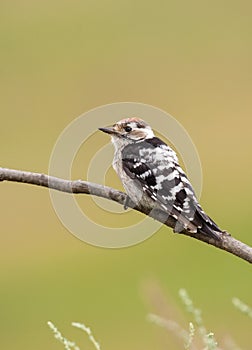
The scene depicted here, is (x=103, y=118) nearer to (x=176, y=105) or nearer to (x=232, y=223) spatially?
(x=232, y=223)

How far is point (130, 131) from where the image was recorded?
18.0 feet

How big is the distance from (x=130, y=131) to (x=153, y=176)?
17.0 inches

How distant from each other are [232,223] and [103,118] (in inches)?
262

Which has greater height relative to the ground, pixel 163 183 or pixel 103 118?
pixel 103 118

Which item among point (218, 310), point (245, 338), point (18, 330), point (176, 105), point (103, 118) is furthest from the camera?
point (176, 105)

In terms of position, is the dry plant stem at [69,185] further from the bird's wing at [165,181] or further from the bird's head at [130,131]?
the bird's head at [130,131]

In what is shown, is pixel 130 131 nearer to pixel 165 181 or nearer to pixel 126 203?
pixel 165 181

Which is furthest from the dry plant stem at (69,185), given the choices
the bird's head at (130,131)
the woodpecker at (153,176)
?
the bird's head at (130,131)

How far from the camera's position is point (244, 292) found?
994 centimetres

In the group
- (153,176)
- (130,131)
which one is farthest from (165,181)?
(130,131)

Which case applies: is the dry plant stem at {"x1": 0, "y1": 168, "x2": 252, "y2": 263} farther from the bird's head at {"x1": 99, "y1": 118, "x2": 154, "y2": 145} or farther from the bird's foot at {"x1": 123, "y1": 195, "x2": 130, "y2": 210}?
the bird's head at {"x1": 99, "y1": 118, "x2": 154, "y2": 145}

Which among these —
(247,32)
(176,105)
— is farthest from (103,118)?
(247,32)

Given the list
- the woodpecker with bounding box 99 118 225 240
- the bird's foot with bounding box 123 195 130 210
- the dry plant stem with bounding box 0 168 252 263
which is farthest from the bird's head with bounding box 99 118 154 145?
the dry plant stem with bounding box 0 168 252 263

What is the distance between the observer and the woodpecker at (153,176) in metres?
4.64
